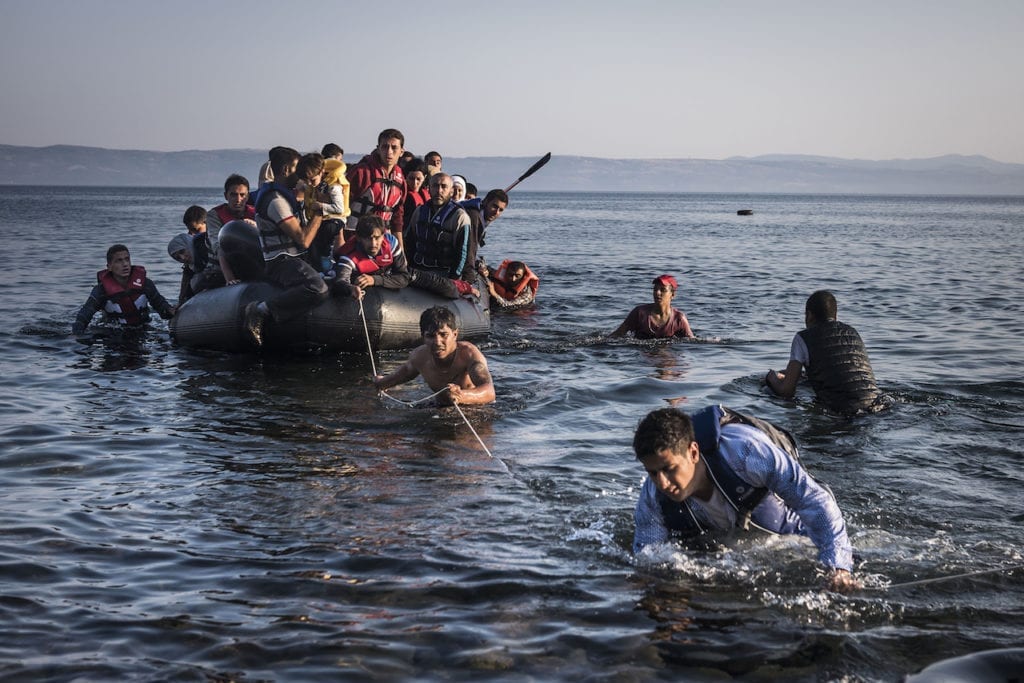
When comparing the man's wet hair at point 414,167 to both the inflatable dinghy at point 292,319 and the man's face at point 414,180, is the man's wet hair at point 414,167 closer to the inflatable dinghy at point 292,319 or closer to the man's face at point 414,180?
the man's face at point 414,180

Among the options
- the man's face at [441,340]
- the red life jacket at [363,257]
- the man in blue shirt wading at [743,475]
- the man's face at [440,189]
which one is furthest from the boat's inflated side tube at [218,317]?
the man in blue shirt wading at [743,475]

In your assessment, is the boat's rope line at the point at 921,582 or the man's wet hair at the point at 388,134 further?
the man's wet hair at the point at 388,134

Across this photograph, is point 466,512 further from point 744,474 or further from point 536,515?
point 744,474

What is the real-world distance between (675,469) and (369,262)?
24.6 feet

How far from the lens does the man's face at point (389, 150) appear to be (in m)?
12.1

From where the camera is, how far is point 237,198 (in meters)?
12.0

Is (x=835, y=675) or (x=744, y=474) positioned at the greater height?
(x=744, y=474)

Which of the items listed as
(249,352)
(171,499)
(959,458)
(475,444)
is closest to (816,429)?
(959,458)

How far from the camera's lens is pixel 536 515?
6406mm

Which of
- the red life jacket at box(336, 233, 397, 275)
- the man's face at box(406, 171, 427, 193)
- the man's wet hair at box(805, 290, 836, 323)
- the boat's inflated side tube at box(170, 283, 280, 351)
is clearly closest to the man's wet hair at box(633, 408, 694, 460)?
the man's wet hair at box(805, 290, 836, 323)

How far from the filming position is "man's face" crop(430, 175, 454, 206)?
12.0 metres

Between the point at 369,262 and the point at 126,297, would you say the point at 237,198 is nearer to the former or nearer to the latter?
the point at 369,262

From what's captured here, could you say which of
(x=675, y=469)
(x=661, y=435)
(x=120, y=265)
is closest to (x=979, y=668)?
(x=675, y=469)

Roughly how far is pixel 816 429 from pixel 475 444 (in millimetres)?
A: 2880
